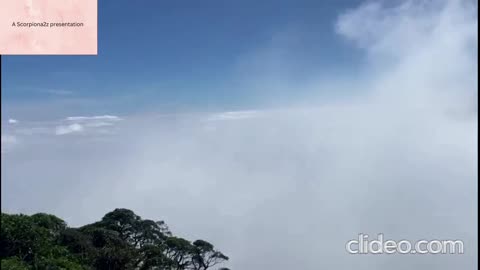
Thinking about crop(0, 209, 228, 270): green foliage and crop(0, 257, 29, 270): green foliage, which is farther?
crop(0, 209, 228, 270): green foliage

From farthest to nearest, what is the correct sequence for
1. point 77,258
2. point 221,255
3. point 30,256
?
point 221,255
point 77,258
point 30,256

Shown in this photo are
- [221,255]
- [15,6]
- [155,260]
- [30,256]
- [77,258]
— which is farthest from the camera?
[221,255]

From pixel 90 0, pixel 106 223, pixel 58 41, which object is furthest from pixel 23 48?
pixel 106 223

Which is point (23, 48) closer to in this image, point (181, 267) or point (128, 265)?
point (128, 265)

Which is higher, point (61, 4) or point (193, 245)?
point (61, 4)

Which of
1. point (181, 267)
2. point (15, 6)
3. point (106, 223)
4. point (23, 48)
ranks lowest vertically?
point (181, 267)

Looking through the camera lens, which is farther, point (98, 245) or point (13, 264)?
point (98, 245)

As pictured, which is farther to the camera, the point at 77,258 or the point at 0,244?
the point at 77,258

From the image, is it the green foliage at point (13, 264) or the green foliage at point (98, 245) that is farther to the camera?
the green foliage at point (98, 245)
